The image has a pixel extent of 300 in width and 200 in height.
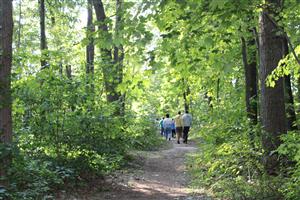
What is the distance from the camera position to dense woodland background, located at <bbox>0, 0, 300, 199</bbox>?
4.80 metres

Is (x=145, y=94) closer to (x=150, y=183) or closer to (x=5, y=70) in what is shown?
(x=5, y=70)

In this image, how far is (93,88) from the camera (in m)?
9.60

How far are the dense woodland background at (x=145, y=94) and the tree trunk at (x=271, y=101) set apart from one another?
0.06ft

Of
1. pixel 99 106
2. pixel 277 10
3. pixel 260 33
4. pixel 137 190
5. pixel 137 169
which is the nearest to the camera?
pixel 277 10

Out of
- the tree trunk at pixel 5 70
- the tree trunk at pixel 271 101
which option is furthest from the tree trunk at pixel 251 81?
the tree trunk at pixel 5 70

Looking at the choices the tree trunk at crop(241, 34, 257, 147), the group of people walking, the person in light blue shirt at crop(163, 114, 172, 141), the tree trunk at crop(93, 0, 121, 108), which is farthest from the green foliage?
the person in light blue shirt at crop(163, 114, 172, 141)

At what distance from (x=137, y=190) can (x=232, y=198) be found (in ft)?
8.60

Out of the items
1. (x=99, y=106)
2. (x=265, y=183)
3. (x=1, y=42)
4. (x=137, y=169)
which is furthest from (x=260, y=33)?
(x=137, y=169)

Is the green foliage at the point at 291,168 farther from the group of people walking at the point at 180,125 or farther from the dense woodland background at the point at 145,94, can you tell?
the group of people walking at the point at 180,125

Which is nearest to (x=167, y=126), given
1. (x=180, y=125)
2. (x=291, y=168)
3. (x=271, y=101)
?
(x=180, y=125)

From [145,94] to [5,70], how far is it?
2718 millimetres

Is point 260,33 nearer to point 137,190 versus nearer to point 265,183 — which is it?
point 265,183

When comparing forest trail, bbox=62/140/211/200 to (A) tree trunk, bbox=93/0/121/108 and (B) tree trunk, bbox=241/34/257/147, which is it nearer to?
(A) tree trunk, bbox=93/0/121/108

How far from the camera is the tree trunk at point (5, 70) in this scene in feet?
21.8
